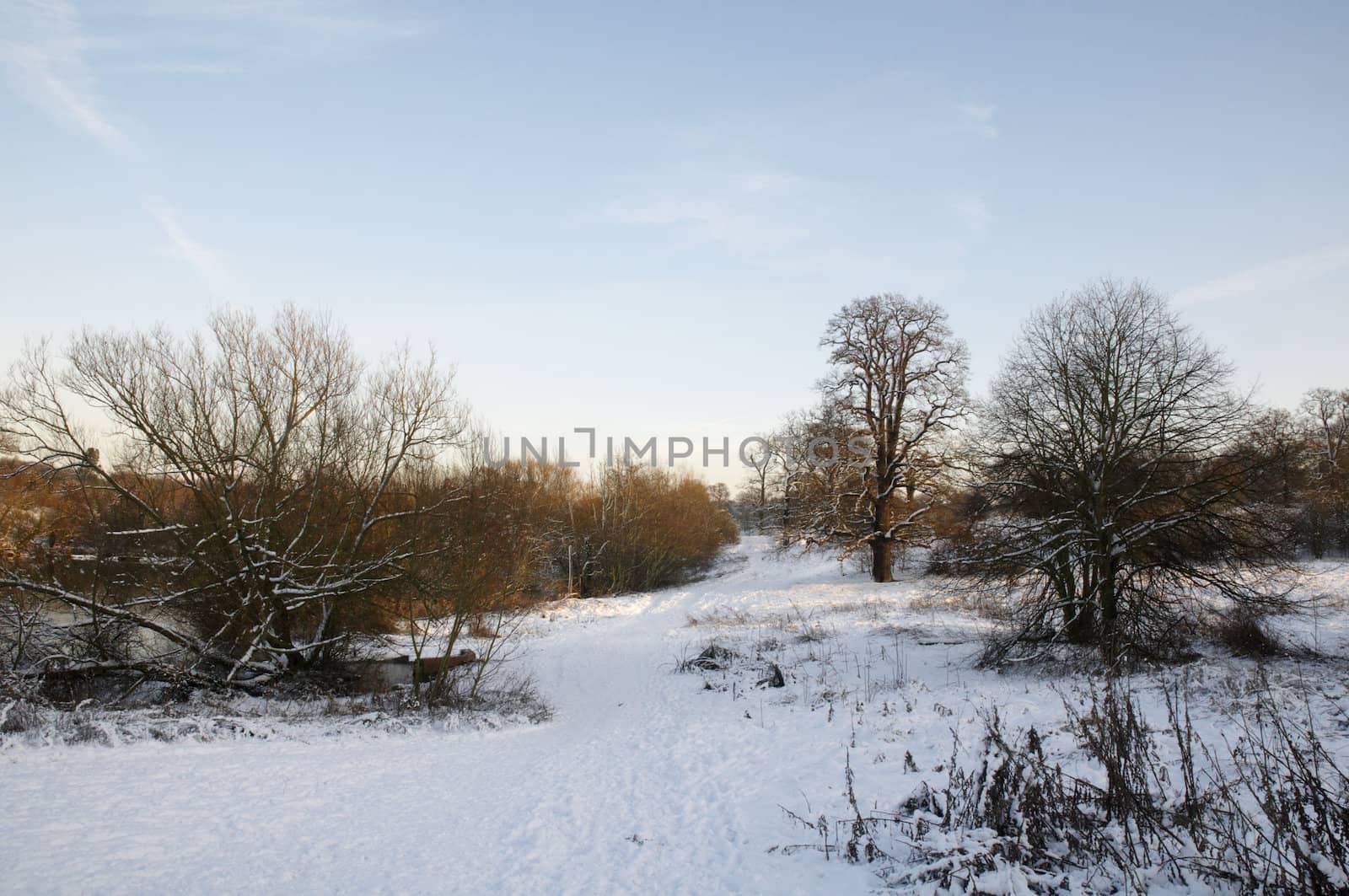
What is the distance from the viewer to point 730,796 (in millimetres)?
7633

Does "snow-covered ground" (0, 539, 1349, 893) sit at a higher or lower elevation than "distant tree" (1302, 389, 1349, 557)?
lower

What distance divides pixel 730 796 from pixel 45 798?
6.48 m

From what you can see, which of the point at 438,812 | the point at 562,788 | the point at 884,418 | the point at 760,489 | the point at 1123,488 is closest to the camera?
the point at 438,812

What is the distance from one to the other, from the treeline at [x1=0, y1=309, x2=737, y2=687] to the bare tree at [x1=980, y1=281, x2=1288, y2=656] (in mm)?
10265

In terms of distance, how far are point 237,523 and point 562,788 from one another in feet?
27.5

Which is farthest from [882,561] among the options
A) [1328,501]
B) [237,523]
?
[237,523]

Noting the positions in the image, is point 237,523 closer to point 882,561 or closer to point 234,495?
point 234,495

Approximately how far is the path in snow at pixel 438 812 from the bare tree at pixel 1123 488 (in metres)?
5.37

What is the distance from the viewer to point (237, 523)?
41.8 ft

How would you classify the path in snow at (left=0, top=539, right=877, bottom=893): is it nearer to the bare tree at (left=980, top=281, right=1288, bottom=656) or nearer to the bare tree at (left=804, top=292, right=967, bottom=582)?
the bare tree at (left=980, top=281, right=1288, bottom=656)

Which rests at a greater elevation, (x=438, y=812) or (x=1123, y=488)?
(x=1123, y=488)

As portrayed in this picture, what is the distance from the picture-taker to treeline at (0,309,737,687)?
12234mm

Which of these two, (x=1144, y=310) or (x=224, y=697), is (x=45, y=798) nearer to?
(x=224, y=697)

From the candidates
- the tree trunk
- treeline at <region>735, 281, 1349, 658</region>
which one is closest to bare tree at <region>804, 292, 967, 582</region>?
the tree trunk
